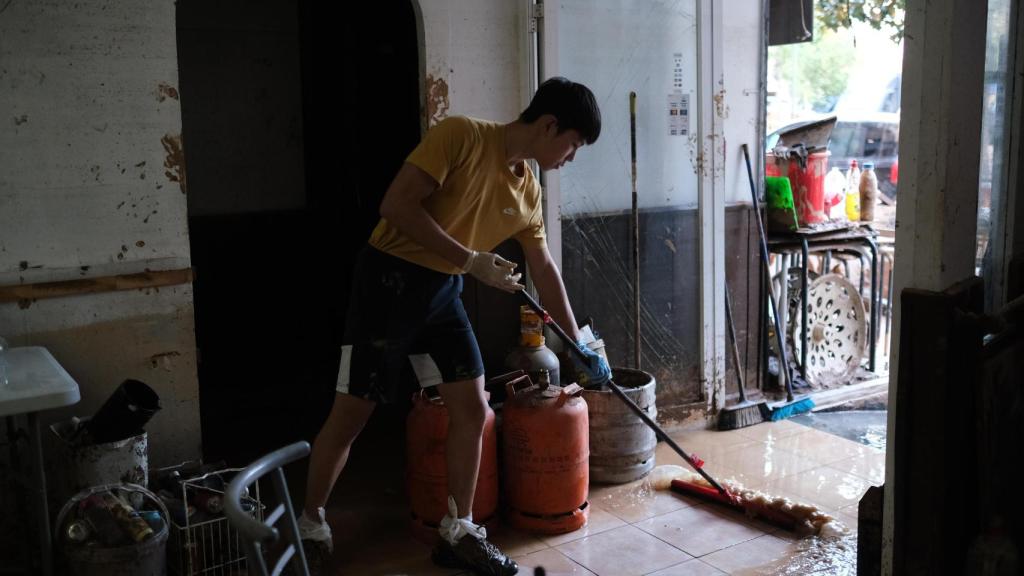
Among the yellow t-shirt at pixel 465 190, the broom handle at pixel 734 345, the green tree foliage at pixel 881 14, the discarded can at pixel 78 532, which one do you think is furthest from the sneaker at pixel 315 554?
the green tree foliage at pixel 881 14

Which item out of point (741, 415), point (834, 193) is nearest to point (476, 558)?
point (741, 415)

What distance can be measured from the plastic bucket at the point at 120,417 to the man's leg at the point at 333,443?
540 millimetres

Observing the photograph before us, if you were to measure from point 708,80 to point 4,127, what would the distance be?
2947 millimetres

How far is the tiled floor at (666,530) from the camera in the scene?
3119mm

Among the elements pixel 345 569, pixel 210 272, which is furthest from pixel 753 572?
pixel 210 272

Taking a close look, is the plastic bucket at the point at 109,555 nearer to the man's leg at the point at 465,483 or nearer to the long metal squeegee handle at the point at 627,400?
the man's leg at the point at 465,483

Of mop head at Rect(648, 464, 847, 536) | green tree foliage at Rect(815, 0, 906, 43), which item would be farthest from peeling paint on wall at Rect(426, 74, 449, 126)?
green tree foliage at Rect(815, 0, 906, 43)

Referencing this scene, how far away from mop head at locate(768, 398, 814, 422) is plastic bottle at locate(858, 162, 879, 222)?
49.2 inches

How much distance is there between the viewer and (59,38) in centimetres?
294

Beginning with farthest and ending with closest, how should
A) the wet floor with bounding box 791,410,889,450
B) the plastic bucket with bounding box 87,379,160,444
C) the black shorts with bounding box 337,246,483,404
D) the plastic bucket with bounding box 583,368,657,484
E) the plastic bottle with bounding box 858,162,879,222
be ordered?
1. the plastic bottle with bounding box 858,162,879,222
2. the wet floor with bounding box 791,410,889,450
3. the plastic bucket with bounding box 583,368,657,484
4. the black shorts with bounding box 337,246,483,404
5. the plastic bucket with bounding box 87,379,160,444

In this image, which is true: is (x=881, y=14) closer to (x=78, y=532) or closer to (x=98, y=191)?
(x=98, y=191)

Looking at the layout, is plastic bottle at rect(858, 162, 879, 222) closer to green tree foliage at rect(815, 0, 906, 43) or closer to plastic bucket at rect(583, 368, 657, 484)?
plastic bucket at rect(583, 368, 657, 484)

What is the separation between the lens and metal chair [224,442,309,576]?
124 cm

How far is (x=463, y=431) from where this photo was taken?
3010 mm
